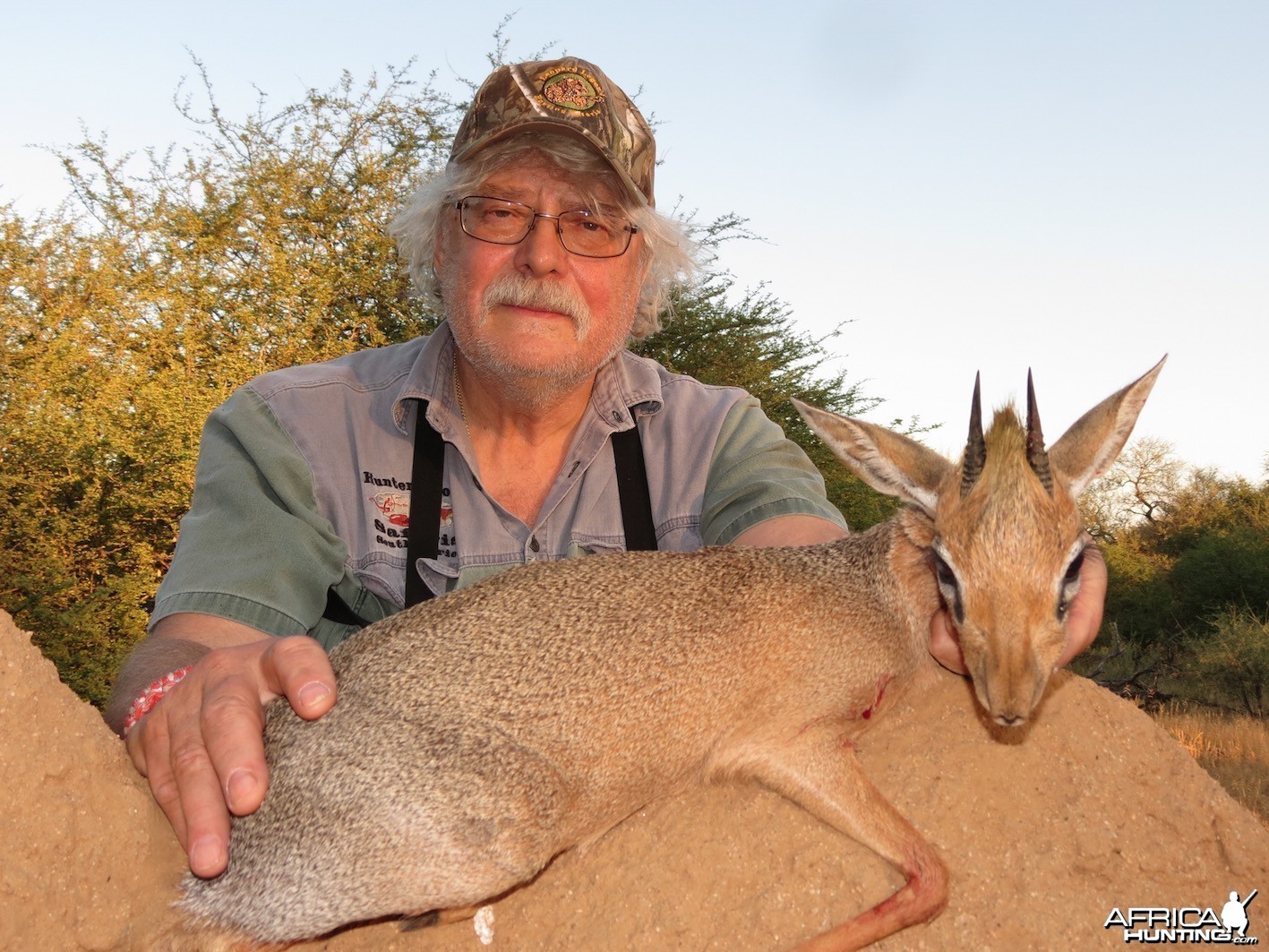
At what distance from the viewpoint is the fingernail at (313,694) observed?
11.7 ft

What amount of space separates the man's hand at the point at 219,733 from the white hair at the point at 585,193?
2.80m

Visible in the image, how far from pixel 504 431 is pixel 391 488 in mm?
735

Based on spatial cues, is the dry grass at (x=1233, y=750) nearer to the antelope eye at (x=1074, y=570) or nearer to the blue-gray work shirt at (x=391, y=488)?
the blue-gray work shirt at (x=391, y=488)

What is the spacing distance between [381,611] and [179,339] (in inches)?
478

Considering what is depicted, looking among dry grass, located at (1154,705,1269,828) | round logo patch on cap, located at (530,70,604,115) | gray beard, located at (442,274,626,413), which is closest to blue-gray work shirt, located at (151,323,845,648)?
gray beard, located at (442,274,626,413)

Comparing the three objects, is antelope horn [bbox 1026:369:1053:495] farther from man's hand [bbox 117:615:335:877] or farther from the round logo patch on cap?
the round logo patch on cap

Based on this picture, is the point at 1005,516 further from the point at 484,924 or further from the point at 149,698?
the point at 149,698

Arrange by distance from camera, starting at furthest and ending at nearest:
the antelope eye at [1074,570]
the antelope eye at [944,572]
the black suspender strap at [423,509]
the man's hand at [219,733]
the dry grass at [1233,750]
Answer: the dry grass at [1233,750] < the black suspender strap at [423,509] < the antelope eye at [944,572] < the antelope eye at [1074,570] < the man's hand at [219,733]

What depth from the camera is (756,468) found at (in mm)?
5605

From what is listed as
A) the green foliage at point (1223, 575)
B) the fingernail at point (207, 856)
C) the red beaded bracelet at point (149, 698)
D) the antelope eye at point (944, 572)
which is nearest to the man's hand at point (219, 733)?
the fingernail at point (207, 856)

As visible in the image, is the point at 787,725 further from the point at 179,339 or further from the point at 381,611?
the point at 179,339

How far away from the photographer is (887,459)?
4.14m

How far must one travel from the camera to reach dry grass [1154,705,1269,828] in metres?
12.2
